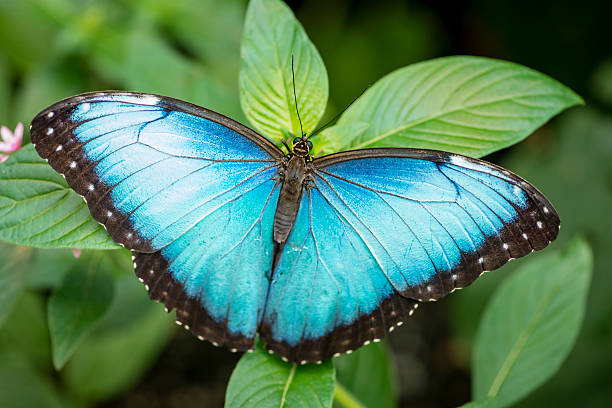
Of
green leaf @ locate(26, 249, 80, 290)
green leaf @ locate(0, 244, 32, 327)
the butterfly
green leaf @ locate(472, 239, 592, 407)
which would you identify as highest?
the butterfly

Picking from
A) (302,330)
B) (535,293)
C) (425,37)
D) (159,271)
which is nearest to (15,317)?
(159,271)

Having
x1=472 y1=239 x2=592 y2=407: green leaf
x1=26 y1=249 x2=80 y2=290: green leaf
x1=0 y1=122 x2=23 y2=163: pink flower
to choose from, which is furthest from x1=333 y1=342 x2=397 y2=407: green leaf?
x1=0 y1=122 x2=23 y2=163: pink flower

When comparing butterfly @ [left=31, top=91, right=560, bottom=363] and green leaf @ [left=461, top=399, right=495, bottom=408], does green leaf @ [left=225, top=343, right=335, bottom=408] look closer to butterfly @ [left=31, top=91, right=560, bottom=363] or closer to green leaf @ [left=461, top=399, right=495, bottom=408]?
butterfly @ [left=31, top=91, right=560, bottom=363]

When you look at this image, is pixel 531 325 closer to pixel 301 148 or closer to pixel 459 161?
pixel 459 161

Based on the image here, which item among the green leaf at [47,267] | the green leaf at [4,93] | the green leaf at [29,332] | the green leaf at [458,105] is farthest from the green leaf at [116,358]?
the green leaf at [458,105]

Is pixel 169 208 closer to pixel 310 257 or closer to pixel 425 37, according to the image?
pixel 310 257
